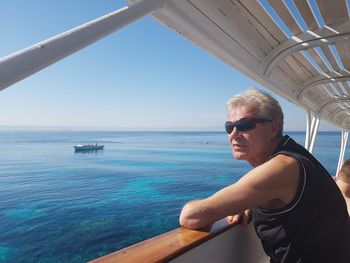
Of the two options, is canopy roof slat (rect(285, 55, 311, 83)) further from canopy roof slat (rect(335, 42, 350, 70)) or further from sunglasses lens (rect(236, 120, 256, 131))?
sunglasses lens (rect(236, 120, 256, 131))

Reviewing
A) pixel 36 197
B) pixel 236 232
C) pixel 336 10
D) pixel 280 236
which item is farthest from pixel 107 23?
pixel 36 197

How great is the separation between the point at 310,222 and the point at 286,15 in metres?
1.81

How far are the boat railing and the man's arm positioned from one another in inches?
8.8

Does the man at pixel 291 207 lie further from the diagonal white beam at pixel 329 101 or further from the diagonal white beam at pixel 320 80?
the diagonal white beam at pixel 329 101

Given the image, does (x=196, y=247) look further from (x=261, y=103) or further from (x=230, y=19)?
(x=230, y=19)

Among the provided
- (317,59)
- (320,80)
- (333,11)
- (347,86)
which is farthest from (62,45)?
(347,86)

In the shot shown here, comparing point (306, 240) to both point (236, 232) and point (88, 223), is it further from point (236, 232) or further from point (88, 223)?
point (88, 223)

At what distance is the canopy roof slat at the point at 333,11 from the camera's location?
207 cm

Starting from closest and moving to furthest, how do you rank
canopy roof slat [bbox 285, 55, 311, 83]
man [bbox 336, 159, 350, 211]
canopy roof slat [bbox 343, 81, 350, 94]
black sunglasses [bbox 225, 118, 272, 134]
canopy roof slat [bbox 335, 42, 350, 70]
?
black sunglasses [bbox 225, 118, 272, 134], man [bbox 336, 159, 350, 211], canopy roof slat [bbox 335, 42, 350, 70], canopy roof slat [bbox 285, 55, 311, 83], canopy roof slat [bbox 343, 81, 350, 94]

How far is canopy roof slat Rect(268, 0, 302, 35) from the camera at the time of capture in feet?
7.00

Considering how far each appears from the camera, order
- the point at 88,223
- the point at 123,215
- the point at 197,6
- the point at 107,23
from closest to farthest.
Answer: the point at 107,23, the point at 197,6, the point at 88,223, the point at 123,215

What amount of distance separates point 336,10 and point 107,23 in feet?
6.38

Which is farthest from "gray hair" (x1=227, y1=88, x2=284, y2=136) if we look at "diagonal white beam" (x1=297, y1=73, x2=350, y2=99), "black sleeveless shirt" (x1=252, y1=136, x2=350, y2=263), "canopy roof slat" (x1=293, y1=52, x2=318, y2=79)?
"diagonal white beam" (x1=297, y1=73, x2=350, y2=99)

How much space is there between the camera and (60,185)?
26953mm
